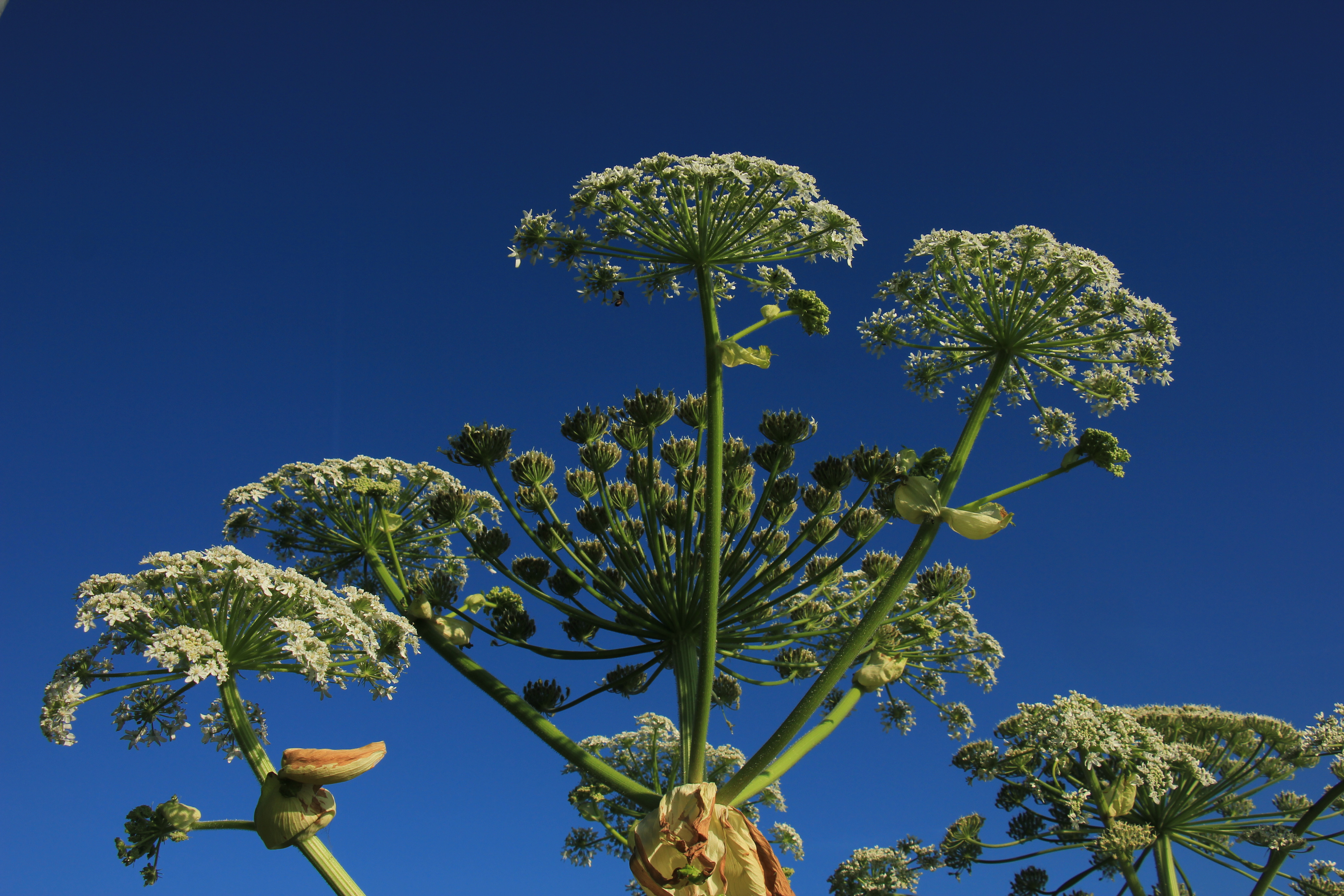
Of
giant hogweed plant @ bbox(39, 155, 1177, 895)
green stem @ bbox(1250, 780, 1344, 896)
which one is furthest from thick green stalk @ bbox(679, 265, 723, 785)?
green stem @ bbox(1250, 780, 1344, 896)

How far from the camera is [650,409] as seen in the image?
29.7ft

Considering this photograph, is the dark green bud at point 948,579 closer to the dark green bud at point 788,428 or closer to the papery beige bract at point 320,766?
the dark green bud at point 788,428

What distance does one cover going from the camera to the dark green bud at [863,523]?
8664 millimetres

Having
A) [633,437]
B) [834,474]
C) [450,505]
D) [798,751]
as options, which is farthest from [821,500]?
[450,505]

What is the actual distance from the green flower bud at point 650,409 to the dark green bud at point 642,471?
1.23 ft

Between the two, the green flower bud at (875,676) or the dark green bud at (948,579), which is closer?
the green flower bud at (875,676)

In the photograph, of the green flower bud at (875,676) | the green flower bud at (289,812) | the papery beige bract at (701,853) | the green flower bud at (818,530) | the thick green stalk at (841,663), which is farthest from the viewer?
the green flower bud at (818,530)

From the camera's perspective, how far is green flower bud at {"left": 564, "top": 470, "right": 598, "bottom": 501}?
9344 mm

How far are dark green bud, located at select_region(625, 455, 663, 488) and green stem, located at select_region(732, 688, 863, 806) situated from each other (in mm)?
3041

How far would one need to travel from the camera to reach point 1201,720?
14039 mm

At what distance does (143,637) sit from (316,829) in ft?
6.73

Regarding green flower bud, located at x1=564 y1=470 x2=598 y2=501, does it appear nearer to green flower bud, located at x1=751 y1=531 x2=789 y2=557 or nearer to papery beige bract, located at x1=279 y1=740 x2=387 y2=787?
green flower bud, located at x1=751 y1=531 x2=789 y2=557

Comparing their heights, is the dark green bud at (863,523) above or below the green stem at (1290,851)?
above

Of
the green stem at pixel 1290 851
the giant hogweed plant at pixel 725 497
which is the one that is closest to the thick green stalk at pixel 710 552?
the giant hogweed plant at pixel 725 497
